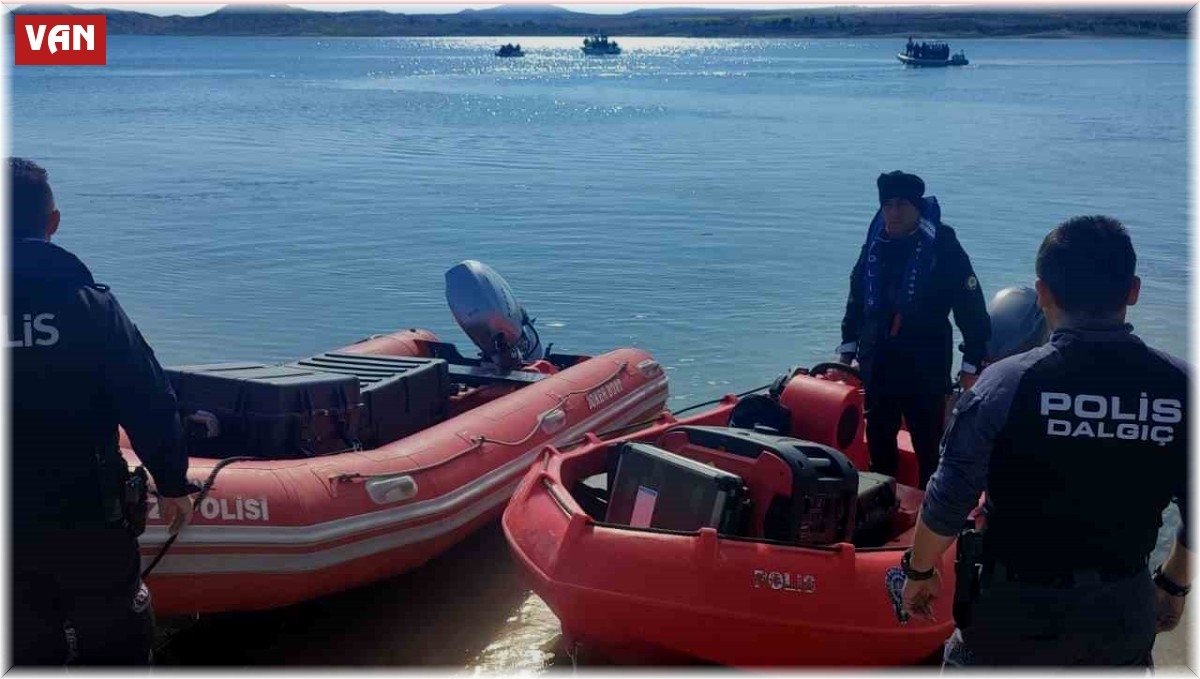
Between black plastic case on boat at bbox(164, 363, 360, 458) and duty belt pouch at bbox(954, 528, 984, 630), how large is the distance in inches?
117

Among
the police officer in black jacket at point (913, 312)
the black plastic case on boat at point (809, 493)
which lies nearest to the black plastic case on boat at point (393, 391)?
the black plastic case on boat at point (809, 493)

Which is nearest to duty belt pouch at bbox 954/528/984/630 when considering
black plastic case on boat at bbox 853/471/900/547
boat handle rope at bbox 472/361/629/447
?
black plastic case on boat at bbox 853/471/900/547

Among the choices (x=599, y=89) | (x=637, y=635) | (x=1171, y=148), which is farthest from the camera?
(x=599, y=89)

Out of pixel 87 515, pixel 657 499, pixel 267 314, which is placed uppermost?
pixel 87 515

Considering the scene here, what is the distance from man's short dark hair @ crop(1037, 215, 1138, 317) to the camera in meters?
2.23

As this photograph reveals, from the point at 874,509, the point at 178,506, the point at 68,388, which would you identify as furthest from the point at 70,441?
the point at 874,509

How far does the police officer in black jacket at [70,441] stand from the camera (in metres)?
2.59

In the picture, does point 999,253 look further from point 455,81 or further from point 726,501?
point 455,81

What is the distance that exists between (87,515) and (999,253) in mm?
10876

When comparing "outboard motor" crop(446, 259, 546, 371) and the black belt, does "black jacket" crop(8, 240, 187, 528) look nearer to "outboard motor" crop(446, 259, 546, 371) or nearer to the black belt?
the black belt

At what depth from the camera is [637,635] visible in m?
3.71

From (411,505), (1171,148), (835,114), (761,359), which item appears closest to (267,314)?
(761,359)

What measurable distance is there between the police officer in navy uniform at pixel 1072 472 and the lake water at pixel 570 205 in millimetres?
2259

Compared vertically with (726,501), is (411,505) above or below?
below
